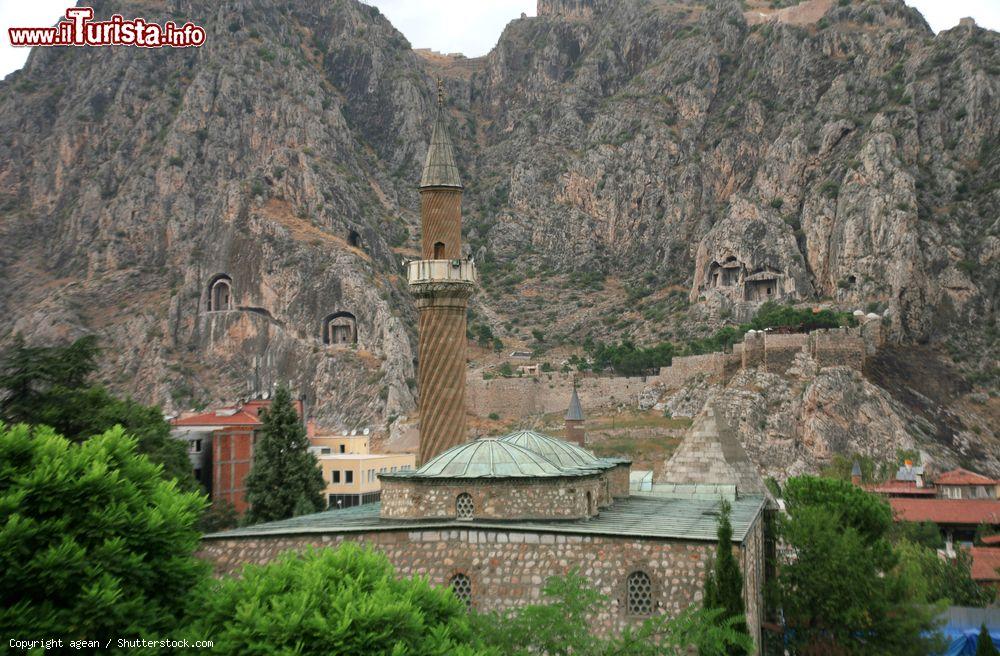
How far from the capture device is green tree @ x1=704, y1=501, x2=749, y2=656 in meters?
21.4

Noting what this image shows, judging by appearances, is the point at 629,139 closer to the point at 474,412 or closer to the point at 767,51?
→ the point at 767,51

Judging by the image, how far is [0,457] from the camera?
17109mm

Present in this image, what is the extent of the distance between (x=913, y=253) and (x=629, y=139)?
160 feet

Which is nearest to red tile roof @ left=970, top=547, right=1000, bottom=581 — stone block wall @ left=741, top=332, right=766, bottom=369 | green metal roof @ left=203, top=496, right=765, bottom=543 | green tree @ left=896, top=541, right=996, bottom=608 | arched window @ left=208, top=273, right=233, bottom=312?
green tree @ left=896, top=541, right=996, bottom=608

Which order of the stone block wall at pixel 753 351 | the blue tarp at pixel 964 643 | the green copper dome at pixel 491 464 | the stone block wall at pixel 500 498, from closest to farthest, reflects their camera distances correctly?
1. the stone block wall at pixel 500 498
2. the green copper dome at pixel 491 464
3. the blue tarp at pixel 964 643
4. the stone block wall at pixel 753 351

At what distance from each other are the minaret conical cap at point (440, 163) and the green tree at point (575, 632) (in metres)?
18.5

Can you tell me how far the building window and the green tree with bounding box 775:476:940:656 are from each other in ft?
28.5

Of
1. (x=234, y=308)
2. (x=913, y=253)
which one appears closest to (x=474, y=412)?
(x=234, y=308)

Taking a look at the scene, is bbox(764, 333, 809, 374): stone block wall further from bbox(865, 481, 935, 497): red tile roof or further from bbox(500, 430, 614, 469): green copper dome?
bbox(500, 430, 614, 469): green copper dome

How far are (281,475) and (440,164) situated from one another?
1384 cm

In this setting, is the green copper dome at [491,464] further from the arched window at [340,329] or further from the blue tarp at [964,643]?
the arched window at [340,329]

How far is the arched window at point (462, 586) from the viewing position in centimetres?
2356

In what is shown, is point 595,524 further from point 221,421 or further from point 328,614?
point 221,421

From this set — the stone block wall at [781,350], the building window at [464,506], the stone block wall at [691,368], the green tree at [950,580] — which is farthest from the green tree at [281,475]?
the stone block wall at [691,368]
